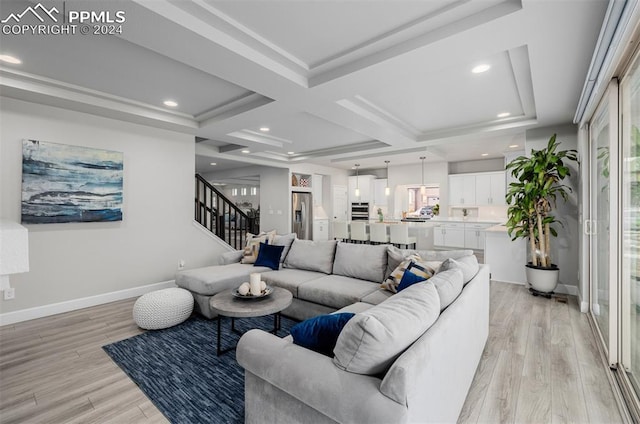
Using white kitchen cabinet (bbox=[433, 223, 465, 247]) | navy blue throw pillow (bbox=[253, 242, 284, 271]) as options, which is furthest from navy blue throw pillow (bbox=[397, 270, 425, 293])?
white kitchen cabinet (bbox=[433, 223, 465, 247])

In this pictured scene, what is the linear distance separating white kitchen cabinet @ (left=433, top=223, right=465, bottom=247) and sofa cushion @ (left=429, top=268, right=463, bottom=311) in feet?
21.0

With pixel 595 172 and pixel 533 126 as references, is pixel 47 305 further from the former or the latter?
pixel 533 126

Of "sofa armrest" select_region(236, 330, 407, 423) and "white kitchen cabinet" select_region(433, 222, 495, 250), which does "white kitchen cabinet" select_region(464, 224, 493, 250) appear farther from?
"sofa armrest" select_region(236, 330, 407, 423)

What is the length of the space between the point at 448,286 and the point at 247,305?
1.62 metres

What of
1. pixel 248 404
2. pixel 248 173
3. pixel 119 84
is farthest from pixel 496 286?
pixel 248 173

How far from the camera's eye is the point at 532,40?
85.1 inches

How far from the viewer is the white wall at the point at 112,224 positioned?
336cm

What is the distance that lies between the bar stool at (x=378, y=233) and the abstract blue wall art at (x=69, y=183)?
4.84 metres

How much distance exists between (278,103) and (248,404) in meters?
2.97

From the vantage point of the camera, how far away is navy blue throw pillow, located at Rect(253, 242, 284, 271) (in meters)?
4.03

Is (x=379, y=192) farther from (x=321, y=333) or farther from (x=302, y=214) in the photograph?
(x=321, y=333)

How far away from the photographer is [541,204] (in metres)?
4.14

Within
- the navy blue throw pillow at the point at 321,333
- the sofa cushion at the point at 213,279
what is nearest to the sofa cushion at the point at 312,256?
the sofa cushion at the point at 213,279

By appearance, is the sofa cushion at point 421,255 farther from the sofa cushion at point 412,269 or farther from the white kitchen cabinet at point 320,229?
the white kitchen cabinet at point 320,229
